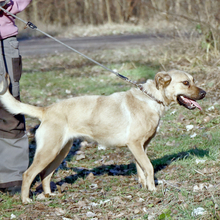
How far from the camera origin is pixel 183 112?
7.25 m

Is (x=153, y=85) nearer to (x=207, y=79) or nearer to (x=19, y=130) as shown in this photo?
(x=19, y=130)

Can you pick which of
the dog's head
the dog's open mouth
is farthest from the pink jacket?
the dog's open mouth

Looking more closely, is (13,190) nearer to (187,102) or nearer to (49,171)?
(49,171)

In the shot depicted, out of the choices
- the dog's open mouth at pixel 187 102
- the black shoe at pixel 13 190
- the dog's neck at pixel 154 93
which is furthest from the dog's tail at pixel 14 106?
the dog's open mouth at pixel 187 102

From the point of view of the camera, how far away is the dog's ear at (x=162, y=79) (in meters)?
4.41

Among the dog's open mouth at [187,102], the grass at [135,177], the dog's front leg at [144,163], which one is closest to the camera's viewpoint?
the grass at [135,177]

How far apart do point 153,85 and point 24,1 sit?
6.67 ft

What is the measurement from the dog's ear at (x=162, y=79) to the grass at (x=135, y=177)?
3.93ft

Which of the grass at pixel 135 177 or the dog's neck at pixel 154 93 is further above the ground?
the dog's neck at pixel 154 93

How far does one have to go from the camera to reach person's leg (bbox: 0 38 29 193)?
4.30 meters

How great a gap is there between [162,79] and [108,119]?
874mm

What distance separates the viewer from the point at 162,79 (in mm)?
4430

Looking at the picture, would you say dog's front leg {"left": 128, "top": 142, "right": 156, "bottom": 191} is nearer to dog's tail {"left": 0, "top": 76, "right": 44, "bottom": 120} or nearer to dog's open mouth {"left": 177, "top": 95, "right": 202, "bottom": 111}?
dog's open mouth {"left": 177, "top": 95, "right": 202, "bottom": 111}

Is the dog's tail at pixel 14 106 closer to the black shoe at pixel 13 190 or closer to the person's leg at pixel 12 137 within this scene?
the person's leg at pixel 12 137
